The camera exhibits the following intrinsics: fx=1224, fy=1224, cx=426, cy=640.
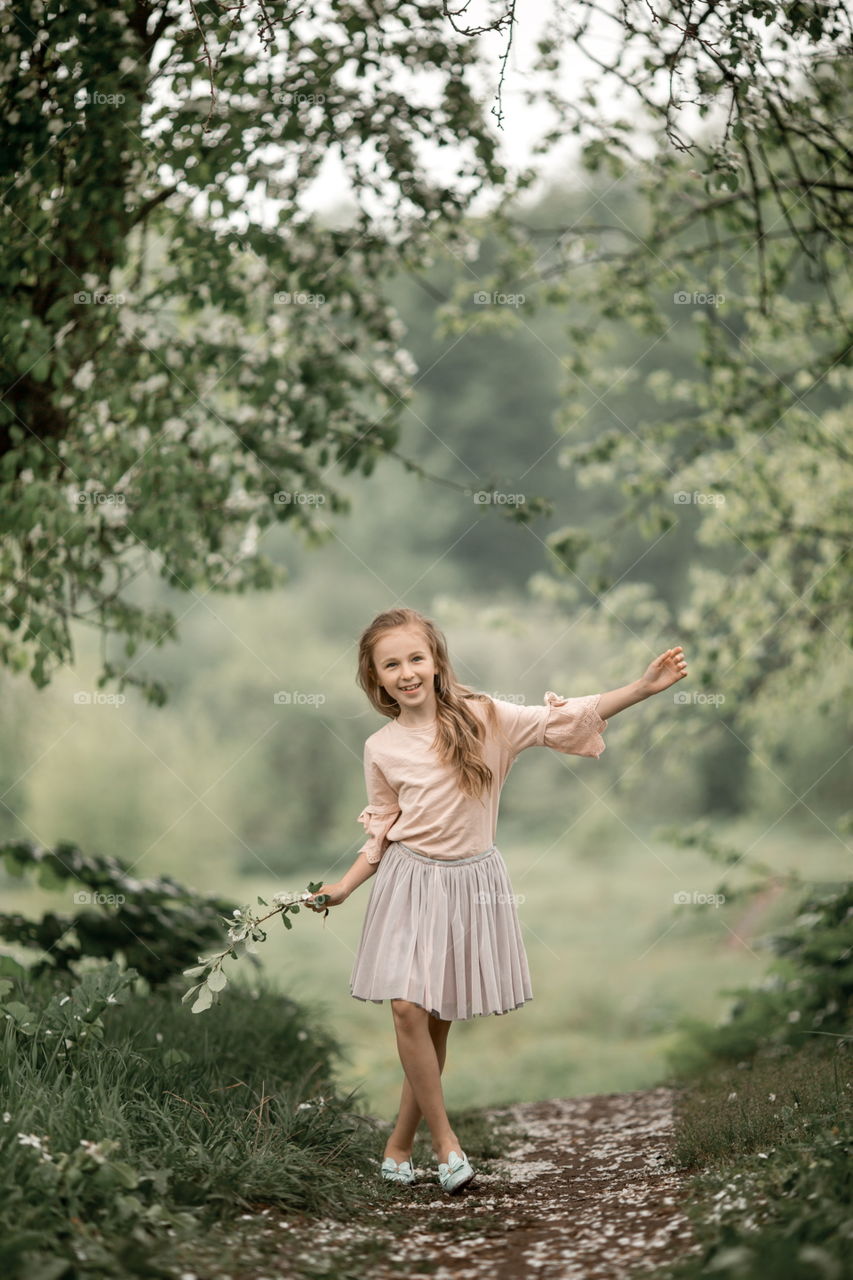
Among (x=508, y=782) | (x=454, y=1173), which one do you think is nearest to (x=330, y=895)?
(x=454, y=1173)

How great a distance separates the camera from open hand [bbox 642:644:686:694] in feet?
10.4

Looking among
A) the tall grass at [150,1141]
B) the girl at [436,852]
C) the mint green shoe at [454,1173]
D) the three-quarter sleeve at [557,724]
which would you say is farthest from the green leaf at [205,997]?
the three-quarter sleeve at [557,724]

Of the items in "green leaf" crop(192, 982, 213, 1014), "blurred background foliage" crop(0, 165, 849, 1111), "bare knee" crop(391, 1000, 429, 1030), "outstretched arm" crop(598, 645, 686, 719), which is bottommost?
"bare knee" crop(391, 1000, 429, 1030)

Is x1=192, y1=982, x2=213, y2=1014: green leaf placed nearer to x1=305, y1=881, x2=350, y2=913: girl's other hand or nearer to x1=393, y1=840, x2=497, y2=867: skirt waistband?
x1=305, y1=881, x2=350, y2=913: girl's other hand

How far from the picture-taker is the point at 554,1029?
13.2 m

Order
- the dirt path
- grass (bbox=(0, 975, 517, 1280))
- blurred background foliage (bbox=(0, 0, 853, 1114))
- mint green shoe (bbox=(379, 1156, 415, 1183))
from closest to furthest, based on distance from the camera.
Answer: grass (bbox=(0, 975, 517, 1280)), the dirt path, mint green shoe (bbox=(379, 1156, 415, 1183)), blurred background foliage (bbox=(0, 0, 853, 1114))

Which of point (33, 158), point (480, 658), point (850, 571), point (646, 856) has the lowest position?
point (850, 571)

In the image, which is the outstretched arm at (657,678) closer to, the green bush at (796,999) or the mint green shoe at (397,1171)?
the mint green shoe at (397,1171)

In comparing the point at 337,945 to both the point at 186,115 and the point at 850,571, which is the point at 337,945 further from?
the point at 186,115

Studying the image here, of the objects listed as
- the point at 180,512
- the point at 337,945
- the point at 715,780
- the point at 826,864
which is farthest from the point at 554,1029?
the point at 180,512

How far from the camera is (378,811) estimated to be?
3385 mm

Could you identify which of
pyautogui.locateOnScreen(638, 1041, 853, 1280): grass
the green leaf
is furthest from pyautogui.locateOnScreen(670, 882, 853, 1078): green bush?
the green leaf

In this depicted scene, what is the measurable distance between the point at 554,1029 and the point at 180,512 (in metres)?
10.4

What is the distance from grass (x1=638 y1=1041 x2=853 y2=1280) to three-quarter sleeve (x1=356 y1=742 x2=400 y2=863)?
3.70ft
